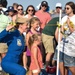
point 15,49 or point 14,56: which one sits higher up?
point 15,49

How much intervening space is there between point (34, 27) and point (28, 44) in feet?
1.51

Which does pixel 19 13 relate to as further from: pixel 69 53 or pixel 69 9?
pixel 69 53

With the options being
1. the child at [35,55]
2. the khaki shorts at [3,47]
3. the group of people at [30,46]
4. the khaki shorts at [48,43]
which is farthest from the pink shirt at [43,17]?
the child at [35,55]

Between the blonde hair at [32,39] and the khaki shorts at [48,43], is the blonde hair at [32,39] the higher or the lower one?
the higher one

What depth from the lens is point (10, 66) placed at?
270 inches

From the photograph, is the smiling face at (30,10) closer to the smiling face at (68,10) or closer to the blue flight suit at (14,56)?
the smiling face at (68,10)

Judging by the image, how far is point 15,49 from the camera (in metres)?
6.97

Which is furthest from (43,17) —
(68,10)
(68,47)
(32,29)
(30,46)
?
(68,47)

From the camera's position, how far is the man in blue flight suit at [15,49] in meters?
6.85

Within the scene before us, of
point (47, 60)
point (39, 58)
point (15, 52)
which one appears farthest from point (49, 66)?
point (15, 52)

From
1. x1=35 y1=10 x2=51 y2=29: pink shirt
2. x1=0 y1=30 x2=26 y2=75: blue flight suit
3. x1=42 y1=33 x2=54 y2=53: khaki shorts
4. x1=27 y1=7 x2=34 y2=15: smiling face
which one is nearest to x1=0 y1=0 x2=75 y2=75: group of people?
x1=0 y1=30 x2=26 y2=75: blue flight suit

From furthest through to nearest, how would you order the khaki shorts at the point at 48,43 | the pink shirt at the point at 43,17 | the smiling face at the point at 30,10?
1. the smiling face at the point at 30,10
2. the pink shirt at the point at 43,17
3. the khaki shorts at the point at 48,43

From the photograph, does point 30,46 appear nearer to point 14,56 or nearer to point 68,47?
point 14,56

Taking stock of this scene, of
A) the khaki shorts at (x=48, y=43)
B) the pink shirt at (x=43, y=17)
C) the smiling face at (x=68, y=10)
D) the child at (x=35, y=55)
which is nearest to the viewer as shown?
the child at (x=35, y=55)
